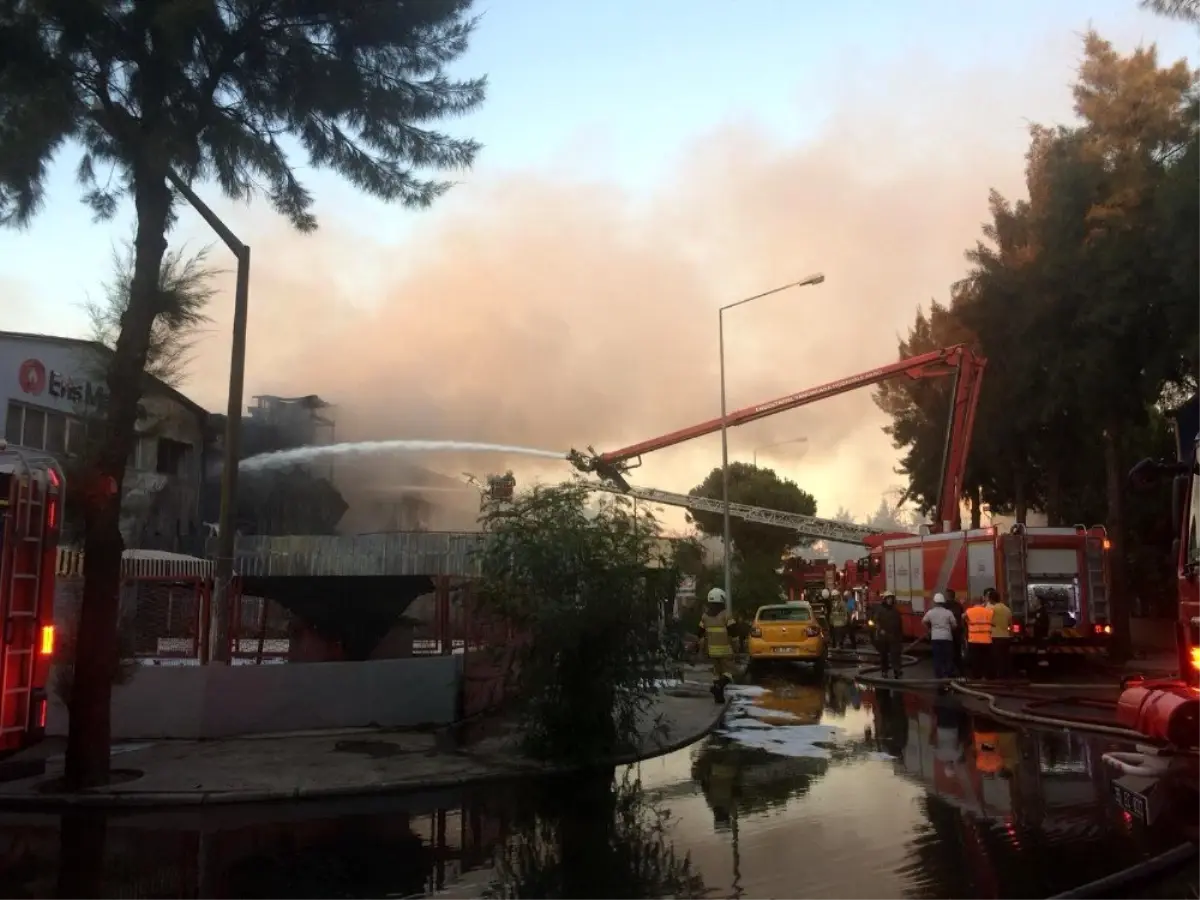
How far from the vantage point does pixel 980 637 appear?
17953 mm

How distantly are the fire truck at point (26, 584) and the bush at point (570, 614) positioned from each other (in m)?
4.41

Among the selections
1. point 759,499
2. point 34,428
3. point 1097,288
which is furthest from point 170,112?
point 759,499

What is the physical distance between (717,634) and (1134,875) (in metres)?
9.40

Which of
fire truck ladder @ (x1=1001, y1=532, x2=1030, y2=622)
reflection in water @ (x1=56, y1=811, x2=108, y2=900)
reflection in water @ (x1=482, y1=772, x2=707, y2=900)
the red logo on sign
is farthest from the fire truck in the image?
the red logo on sign

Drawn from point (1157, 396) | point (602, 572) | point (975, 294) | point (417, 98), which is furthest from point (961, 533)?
point (417, 98)

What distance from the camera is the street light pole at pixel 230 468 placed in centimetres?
1221

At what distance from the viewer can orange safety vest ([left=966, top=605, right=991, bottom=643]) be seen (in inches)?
704

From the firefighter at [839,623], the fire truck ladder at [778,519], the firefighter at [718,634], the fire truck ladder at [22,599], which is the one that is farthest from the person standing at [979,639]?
the fire truck ladder at [778,519]

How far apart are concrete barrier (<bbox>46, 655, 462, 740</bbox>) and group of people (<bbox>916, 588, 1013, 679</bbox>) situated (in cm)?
961

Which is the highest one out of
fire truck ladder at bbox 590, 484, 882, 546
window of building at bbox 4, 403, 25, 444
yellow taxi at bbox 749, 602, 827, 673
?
window of building at bbox 4, 403, 25, 444

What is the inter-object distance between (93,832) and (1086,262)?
20.7 m

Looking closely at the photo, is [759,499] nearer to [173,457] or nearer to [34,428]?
Answer: [173,457]

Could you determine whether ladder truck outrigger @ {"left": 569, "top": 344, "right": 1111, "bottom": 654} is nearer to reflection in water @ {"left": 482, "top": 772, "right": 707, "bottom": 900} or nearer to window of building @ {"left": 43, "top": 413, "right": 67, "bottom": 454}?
reflection in water @ {"left": 482, "top": 772, "right": 707, "bottom": 900}

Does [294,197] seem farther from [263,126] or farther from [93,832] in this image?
[93,832]
